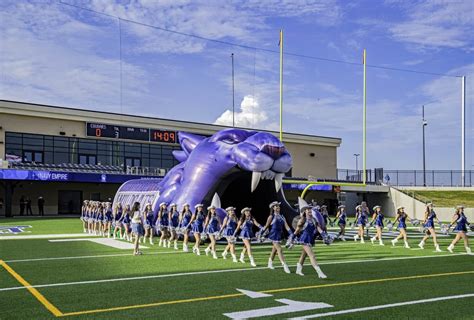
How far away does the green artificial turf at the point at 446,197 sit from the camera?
41.8 meters

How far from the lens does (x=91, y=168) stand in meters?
41.8

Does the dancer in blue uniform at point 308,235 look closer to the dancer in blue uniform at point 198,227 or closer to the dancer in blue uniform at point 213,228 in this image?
the dancer in blue uniform at point 213,228

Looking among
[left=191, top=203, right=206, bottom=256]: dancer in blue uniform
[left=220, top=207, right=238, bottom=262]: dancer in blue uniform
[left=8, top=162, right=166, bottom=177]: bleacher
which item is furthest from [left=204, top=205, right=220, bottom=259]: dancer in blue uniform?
[left=8, top=162, right=166, bottom=177]: bleacher

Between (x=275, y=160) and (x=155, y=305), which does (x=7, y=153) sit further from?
(x=155, y=305)

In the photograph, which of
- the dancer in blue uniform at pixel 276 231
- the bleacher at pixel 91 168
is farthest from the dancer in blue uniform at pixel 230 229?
the bleacher at pixel 91 168

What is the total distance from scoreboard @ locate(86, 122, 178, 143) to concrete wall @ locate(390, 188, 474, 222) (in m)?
21.1

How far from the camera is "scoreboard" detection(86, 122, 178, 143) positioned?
4203 centimetres

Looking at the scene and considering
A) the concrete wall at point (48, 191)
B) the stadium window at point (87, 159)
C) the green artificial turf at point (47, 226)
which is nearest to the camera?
the green artificial turf at point (47, 226)

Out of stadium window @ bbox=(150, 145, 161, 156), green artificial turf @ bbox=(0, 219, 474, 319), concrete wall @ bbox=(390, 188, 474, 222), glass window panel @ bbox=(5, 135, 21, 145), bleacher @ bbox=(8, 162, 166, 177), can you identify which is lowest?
concrete wall @ bbox=(390, 188, 474, 222)

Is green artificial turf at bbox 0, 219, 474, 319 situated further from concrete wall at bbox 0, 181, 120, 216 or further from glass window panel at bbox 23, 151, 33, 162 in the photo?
glass window panel at bbox 23, 151, 33, 162

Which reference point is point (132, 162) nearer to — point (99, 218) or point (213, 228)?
point (99, 218)

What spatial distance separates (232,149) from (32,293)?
32.5 feet

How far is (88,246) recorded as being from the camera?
16578mm

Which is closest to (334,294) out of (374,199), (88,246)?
(88,246)
